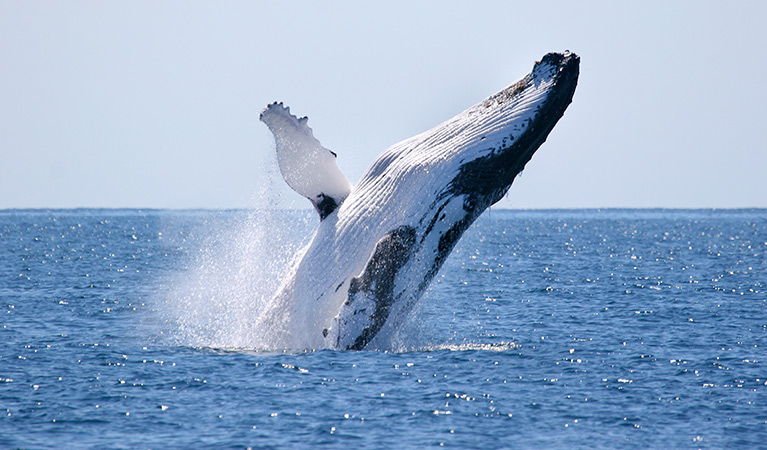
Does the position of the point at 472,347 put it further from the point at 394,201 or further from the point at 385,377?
the point at 394,201

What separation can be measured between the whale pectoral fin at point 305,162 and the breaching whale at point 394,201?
1 cm

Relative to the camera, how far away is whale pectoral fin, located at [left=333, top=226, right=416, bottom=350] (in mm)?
10547

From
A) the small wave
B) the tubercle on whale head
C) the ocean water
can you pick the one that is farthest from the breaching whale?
the small wave

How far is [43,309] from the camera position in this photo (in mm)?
18703

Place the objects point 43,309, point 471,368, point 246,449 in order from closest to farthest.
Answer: point 246,449
point 471,368
point 43,309

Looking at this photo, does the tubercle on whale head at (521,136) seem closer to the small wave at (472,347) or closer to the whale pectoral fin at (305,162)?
the whale pectoral fin at (305,162)

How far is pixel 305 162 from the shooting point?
1119cm

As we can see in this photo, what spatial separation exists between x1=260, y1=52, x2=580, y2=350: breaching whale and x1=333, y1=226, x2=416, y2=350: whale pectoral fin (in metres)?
0.01

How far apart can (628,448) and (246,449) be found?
145 inches

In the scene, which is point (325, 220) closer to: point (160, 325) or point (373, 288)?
point (373, 288)

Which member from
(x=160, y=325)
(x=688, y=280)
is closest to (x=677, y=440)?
(x=160, y=325)

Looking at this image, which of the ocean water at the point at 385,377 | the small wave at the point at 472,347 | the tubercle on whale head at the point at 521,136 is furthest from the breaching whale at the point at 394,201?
the small wave at the point at 472,347

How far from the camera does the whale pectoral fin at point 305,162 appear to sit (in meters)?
11.2

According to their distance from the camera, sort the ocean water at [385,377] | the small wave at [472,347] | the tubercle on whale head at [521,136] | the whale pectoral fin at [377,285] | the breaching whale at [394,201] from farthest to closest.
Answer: the small wave at [472,347]
the whale pectoral fin at [377,285]
the breaching whale at [394,201]
the tubercle on whale head at [521,136]
the ocean water at [385,377]
